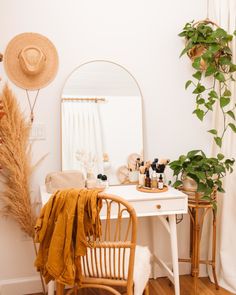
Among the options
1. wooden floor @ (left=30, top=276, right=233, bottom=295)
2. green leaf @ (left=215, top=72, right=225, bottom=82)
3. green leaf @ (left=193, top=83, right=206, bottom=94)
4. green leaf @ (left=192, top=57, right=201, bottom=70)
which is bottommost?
wooden floor @ (left=30, top=276, right=233, bottom=295)

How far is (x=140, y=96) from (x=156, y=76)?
A: 8.0 inches

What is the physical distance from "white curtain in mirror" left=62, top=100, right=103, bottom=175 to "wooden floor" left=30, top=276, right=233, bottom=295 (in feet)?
2.82

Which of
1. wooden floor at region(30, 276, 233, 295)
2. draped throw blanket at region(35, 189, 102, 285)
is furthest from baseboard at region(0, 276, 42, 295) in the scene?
draped throw blanket at region(35, 189, 102, 285)

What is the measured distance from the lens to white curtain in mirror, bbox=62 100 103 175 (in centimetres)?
235

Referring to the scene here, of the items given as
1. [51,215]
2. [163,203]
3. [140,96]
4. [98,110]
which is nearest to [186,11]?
[140,96]

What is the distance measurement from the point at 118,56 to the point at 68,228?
1381mm

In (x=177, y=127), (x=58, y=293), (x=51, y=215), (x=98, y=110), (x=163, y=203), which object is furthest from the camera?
(x=177, y=127)

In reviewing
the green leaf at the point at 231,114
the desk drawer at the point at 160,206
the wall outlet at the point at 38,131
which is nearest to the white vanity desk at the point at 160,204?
the desk drawer at the point at 160,206

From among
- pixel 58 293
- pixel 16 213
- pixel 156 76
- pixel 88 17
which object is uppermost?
pixel 88 17

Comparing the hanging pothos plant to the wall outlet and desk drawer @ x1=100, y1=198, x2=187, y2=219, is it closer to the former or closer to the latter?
desk drawer @ x1=100, y1=198, x2=187, y2=219

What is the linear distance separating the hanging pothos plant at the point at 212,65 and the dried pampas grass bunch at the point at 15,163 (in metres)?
1.19

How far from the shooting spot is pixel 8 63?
2.26 meters

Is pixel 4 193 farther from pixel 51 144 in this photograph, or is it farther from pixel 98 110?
pixel 98 110

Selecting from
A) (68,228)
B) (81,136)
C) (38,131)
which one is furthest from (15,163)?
(68,228)
